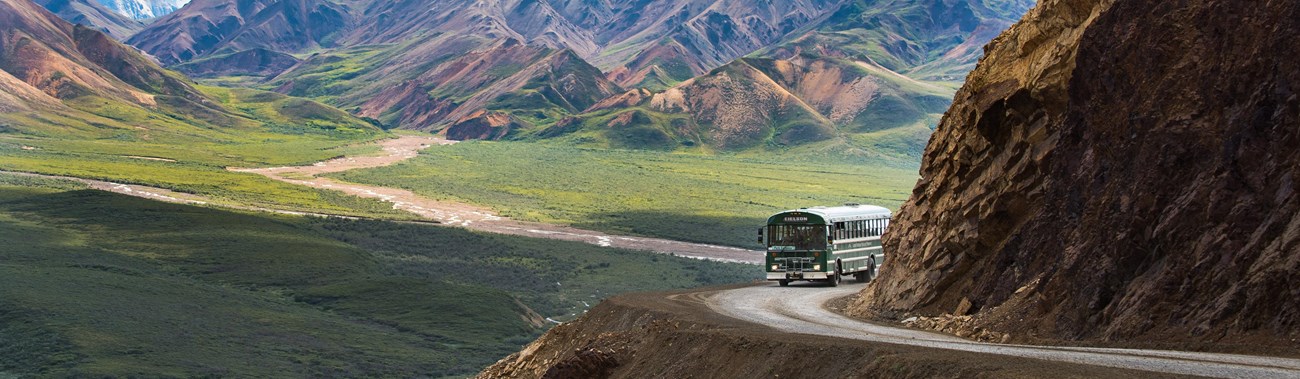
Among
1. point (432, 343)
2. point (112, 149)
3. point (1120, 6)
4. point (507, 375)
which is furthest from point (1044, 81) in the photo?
point (112, 149)

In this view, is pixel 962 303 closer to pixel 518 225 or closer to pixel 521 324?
pixel 521 324

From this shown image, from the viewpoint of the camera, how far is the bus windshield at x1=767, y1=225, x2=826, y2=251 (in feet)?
164

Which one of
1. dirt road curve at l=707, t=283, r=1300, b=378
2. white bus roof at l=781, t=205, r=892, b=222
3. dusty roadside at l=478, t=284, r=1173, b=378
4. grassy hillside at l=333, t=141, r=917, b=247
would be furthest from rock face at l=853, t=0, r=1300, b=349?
grassy hillside at l=333, t=141, r=917, b=247

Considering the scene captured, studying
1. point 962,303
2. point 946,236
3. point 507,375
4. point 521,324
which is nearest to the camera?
point 962,303

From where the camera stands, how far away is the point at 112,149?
19538cm

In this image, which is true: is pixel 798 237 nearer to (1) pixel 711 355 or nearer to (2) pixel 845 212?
(2) pixel 845 212

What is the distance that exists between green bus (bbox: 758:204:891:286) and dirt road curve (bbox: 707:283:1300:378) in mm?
1541

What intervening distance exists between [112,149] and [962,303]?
18419 cm

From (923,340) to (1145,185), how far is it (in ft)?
17.1

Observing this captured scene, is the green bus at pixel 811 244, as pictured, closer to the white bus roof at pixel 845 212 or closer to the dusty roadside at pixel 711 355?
the white bus roof at pixel 845 212

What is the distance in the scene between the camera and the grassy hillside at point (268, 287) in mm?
68688

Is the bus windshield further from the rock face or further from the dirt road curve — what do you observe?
the rock face

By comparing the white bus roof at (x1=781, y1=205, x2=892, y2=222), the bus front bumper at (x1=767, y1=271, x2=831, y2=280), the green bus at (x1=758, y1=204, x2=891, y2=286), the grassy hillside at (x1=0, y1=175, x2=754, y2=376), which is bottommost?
the grassy hillside at (x1=0, y1=175, x2=754, y2=376)

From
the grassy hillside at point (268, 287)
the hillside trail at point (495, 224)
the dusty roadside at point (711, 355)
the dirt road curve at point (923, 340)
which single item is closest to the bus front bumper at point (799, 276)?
the dirt road curve at point (923, 340)
